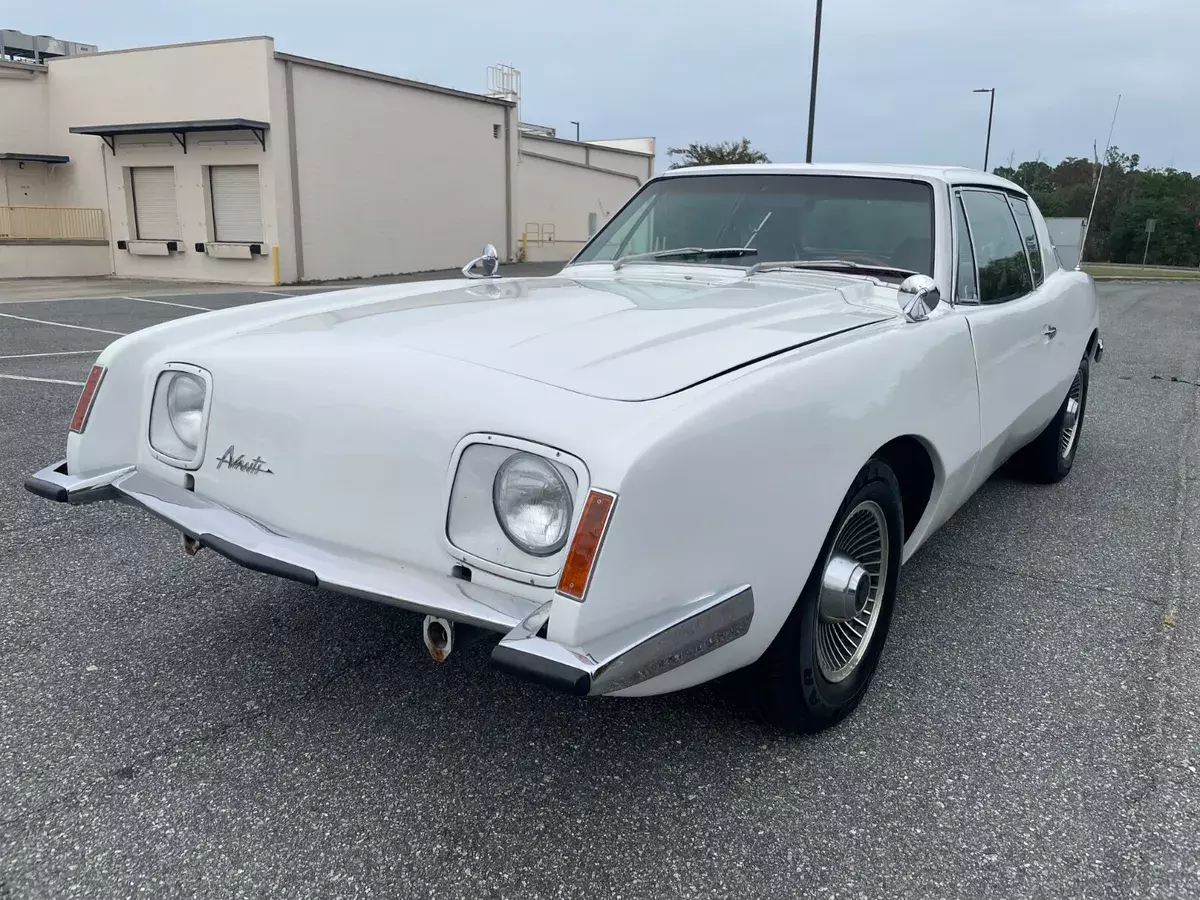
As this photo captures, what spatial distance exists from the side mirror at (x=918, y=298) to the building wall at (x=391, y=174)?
2007cm

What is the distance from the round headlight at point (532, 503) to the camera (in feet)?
5.93

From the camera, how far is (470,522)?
1.92 metres

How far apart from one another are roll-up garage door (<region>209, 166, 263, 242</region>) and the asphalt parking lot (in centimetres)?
1866

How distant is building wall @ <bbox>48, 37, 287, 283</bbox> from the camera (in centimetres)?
1991

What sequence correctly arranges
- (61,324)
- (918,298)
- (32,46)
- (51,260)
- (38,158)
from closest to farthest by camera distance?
(918,298) → (61,324) → (51,260) → (38,158) → (32,46)

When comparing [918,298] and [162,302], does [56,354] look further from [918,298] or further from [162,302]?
[918,298]

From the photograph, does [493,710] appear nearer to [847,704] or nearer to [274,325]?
[847,704]

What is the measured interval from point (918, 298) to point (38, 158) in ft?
82.6

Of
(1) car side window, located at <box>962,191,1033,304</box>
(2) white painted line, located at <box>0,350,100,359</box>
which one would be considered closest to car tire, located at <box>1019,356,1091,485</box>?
(1) car side window, located at <box>962,191,1033,304</box>

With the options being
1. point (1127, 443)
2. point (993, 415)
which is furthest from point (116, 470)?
point (1127, 443)

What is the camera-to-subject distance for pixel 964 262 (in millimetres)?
3340

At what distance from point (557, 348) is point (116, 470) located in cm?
130

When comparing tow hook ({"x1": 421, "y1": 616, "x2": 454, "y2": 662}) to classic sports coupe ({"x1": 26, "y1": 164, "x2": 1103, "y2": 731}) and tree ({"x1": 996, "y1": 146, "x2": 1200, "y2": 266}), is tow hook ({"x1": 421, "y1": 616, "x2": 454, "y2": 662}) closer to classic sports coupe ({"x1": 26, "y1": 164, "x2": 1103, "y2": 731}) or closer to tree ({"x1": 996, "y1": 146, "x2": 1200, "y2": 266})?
classic sports coupe ({"x1": 26, "y1": 164, "x2": 1103, "y2": 731})

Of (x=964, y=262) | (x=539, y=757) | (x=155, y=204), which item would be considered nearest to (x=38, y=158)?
(x=155, y=204)
